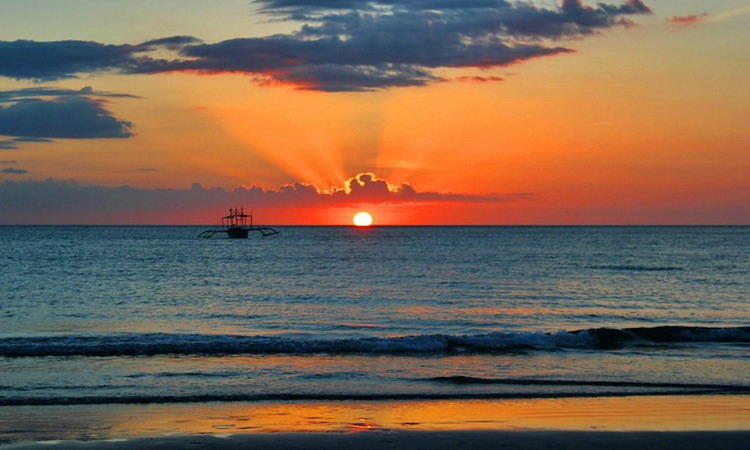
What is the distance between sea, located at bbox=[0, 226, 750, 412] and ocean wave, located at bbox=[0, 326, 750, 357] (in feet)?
0.31

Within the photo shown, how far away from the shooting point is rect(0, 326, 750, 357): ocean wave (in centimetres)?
2572

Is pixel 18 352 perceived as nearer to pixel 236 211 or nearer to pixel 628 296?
pixel 628 296

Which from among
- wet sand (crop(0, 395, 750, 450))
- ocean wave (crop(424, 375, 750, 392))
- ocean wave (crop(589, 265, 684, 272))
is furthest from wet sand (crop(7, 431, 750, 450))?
ocean wave (crop(589, 265, 684, 272))

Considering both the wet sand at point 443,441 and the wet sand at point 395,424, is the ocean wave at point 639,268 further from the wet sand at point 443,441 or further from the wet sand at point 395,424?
the wet sand at point 443,441

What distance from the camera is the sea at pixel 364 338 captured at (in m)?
20.0

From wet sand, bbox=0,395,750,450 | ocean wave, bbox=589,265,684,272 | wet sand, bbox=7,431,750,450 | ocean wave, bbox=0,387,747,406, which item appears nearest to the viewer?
wet sand, bbox=7,431,750,450

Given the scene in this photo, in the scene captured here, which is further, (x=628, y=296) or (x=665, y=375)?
(x=628, y=296)

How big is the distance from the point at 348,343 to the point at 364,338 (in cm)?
216

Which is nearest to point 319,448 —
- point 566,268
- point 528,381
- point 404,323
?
point 528,381

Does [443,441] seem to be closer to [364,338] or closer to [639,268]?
[364,338]

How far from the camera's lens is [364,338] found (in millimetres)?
29281

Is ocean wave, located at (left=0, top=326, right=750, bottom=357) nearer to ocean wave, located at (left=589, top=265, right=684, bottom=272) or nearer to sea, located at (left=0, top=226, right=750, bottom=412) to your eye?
sea, located at (left=0, top=226, right=750, bottom=412)

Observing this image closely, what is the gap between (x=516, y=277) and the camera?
68.9 metres

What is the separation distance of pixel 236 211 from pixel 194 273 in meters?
125
